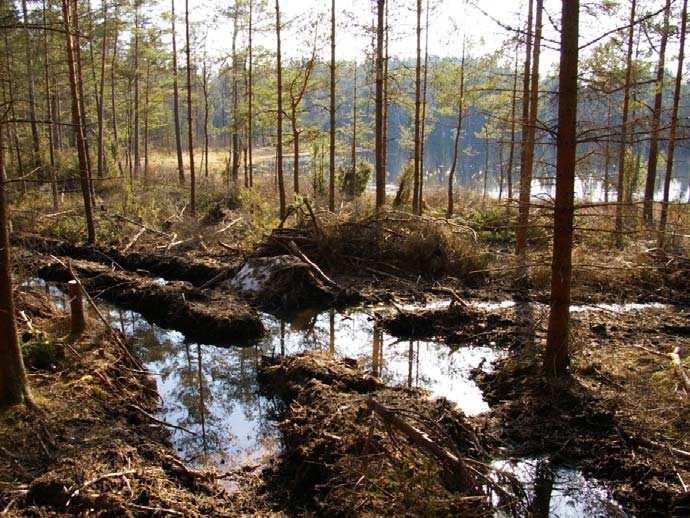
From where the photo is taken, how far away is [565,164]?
6.53m

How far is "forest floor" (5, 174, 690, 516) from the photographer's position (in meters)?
4.90

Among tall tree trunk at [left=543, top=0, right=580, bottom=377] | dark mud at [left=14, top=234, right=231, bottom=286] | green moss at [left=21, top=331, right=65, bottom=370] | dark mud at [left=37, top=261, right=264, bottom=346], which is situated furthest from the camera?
dark mud at [left=14, top=234, right=231, bottom=286]

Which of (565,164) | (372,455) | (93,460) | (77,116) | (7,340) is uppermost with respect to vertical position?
(77,116)

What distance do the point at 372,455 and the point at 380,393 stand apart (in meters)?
2.00

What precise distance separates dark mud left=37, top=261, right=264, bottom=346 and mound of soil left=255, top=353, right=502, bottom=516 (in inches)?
133

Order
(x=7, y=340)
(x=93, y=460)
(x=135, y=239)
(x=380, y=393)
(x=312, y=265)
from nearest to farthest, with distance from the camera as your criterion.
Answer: (x=93, y=460) < (x=7, y=340) < (x=380, y=393) < (x=312, y=265) < (x=135, y=239)

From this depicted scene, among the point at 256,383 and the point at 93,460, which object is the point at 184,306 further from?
the point at 93,460

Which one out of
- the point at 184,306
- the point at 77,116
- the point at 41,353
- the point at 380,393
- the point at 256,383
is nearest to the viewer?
the point at 380,393

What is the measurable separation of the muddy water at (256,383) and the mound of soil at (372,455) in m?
0.55

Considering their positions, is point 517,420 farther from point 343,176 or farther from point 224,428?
point 343,176

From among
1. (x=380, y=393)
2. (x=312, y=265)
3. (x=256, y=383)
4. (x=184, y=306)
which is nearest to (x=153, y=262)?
(x=184, y=306)

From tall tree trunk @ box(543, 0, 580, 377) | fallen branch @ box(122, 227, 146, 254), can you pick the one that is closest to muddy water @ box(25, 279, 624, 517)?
tall tree trunk @ box(543, 0, 580, 377)

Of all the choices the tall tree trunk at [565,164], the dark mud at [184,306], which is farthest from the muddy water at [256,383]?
the tall tree trunk at [565,164]

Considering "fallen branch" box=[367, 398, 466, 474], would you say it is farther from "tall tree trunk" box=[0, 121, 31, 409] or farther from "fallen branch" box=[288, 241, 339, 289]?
"fallen branch" box=[288, 241, 339, 289]
